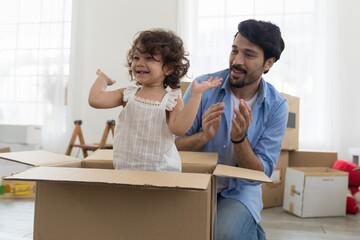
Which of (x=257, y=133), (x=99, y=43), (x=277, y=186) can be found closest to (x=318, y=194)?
(x=277, y=186)

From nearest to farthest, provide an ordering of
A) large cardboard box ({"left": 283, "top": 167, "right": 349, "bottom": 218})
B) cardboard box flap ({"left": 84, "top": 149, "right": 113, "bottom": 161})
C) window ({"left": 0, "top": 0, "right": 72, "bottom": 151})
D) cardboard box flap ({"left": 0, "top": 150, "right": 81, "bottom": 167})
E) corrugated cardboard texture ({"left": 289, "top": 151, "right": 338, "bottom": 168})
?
cardboard box flap ({"left": 0, "top": 150, "right": 81, "bottom": 167})
cardboard box flap ({"left": 84, "top": 149, "right": 113, "bottom": 161})
large cardboard box ({"left": 283, "top": 167, "right": 349, "bottom": 218})
corrugated cardboard texture ({"left": 289, "top": 151, "right": 338, "bottom": 168})
window ({"left": 0, "top": 0, "right": 72, "bottom": 151})

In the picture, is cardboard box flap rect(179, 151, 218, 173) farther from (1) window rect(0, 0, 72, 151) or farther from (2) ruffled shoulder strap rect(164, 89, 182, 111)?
(1) window rect(0, 0, 72, 151)

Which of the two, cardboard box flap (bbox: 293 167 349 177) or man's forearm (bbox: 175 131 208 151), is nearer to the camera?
man's forearm (bbox: 175 131 208 151)

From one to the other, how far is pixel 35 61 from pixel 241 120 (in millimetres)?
3544

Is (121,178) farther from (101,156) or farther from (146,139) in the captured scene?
(101,156)

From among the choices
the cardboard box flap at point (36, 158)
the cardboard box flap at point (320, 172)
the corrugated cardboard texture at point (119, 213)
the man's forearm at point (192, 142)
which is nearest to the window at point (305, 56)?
the cardboard box flap at point (320, 172)

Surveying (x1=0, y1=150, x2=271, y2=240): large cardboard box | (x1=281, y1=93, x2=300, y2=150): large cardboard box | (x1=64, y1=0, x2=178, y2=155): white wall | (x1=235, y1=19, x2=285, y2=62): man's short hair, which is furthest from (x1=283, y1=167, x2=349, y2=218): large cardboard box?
(x1=64, y1=0, x2=178, y2=155): white wall

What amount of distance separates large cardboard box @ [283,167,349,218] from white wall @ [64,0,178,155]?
2.21m

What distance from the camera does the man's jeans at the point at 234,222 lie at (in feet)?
3.31

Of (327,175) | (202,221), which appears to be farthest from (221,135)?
Answer: (327,175)

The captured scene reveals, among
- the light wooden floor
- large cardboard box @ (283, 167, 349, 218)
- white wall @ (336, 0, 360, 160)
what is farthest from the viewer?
white wall @ (336, 0, 360, 160)

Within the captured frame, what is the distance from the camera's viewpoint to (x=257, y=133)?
4.17 ft

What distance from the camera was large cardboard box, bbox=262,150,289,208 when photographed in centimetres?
236

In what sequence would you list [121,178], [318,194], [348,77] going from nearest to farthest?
[121,178] → [318,194] → [348,77]
